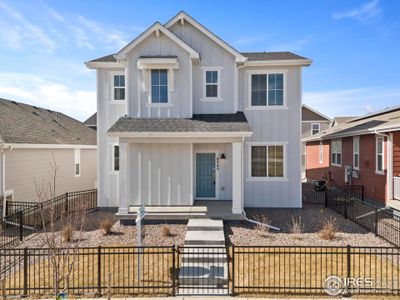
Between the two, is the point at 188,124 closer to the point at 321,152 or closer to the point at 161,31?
the point at 161,31

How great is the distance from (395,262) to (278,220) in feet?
14.8

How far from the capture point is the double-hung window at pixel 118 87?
45.9 feet

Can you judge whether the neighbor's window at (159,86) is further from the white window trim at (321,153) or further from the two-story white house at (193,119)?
the white window trim at (321,153)

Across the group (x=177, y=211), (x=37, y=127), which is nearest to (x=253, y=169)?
(x=177, y=211)

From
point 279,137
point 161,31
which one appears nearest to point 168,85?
point 161,31

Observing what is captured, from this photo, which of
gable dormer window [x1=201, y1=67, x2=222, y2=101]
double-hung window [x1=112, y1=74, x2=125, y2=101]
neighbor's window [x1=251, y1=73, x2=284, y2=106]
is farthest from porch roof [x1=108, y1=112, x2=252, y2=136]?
double-hung window [x1=112, y1=74, x2=125, y2=101]

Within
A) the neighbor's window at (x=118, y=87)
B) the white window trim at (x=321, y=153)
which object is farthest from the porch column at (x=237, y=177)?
the white window trim at (x=321, y=153)

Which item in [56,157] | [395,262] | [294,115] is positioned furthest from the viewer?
[56,157]

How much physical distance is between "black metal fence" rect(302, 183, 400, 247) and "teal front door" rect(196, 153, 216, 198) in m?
5.46

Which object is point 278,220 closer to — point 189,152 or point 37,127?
point 189,152

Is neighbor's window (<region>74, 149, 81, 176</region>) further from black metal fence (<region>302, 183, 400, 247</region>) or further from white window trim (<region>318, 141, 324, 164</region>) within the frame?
white window trim (<region>318, 141, 324, 164</region>)

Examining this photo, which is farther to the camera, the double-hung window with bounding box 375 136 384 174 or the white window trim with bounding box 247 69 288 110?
the double-hung window with bounding box 375 136 384 174

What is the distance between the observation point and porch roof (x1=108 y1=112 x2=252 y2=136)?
11.4m

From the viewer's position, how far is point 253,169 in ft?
45.9
